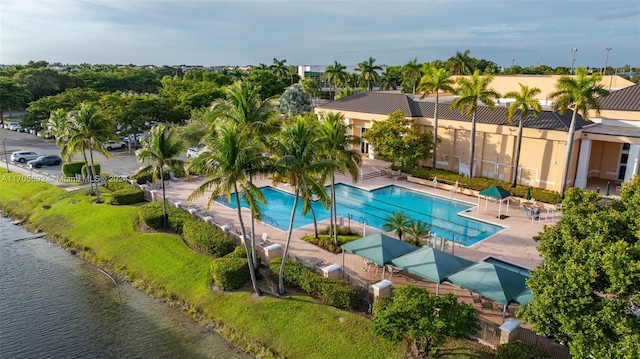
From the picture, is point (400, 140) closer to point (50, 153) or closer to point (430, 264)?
point (430, 264)

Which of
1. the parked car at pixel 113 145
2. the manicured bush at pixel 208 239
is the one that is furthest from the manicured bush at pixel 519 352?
the parked car at pixel 113 145

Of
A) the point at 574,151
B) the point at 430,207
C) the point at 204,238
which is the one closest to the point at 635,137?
the point at 574,151

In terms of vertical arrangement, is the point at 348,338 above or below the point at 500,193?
below

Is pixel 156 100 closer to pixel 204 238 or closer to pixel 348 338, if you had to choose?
pixel 204 238

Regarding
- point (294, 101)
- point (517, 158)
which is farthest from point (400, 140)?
point (294, 101)

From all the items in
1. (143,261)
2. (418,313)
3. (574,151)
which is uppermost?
(574,151)

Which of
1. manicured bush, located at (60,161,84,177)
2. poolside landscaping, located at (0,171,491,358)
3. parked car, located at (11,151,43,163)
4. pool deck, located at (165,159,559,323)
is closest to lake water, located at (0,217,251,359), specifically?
poolside landscaping, located at (0,171,491,358)

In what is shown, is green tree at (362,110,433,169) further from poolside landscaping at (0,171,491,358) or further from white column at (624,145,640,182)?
poolside landscaping at (0,171,491,358)
